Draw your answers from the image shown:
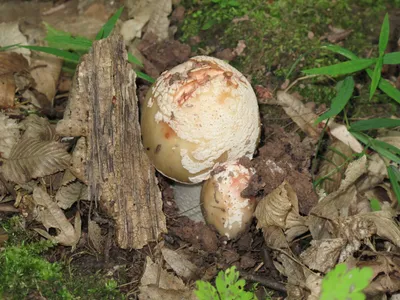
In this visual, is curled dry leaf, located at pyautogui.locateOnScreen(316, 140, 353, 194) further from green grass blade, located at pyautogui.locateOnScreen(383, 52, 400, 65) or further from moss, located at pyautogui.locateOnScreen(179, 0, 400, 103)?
green grass blade, located at pyautogui.locateOnScreen(383, 52, 400, 65)

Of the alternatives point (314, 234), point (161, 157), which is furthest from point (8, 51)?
point (314, 234)

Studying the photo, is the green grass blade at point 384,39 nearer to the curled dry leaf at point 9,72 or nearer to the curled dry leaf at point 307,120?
the curled dry leaf at point 307,120

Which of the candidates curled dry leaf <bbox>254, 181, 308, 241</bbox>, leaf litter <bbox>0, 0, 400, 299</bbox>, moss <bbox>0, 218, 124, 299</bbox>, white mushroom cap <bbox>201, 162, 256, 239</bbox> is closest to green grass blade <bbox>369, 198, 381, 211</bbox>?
leaf litter <bbox>0, 0, 400, 299</bbox>

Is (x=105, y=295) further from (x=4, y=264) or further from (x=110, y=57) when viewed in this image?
(x=110, y=57)

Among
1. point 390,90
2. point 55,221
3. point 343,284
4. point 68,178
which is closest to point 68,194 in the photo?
point 68,178

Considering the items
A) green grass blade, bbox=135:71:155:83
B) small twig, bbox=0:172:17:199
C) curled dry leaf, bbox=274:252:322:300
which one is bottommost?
curled dry leaf, bbox=274:252:322:300

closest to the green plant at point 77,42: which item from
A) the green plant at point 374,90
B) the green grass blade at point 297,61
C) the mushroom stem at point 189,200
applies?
the mushroom stem at point 189,200
